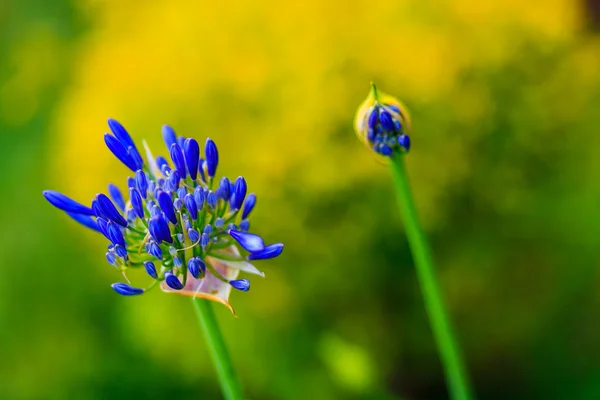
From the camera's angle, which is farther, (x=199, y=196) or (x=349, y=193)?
(x=349, y=193)

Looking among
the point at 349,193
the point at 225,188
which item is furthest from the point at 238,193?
the point at 349,193

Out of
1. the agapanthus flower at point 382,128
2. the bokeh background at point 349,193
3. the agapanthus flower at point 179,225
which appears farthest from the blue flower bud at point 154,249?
the bokeh background at point 349,193

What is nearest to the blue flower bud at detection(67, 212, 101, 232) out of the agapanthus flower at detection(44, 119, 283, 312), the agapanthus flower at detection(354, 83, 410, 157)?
the agapanthus flower at detection(44, 119, 283, 312)

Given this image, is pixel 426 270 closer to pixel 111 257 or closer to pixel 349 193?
pixel 111 257

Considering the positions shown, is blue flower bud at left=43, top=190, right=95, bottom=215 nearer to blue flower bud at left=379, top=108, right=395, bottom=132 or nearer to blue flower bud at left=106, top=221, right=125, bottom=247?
blue flower bud at left=106, top=221, right=125, bottom=247

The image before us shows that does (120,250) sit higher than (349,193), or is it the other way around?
(349,193)

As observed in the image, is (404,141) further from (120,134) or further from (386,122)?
(120,134)
